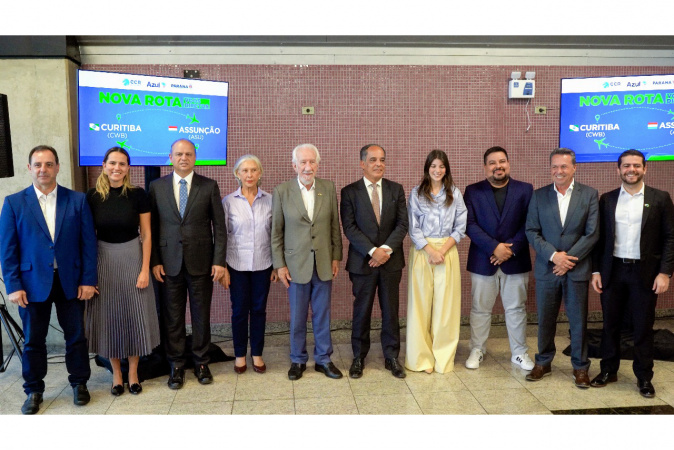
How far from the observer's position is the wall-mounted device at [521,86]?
4961mm

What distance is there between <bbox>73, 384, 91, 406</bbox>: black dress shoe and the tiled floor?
4 centimetres

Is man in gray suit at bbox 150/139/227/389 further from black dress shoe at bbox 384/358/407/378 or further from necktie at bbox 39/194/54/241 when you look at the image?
black dress shoe at bbox 384/358/407/378

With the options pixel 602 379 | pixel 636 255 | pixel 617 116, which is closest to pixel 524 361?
pixel 602 379

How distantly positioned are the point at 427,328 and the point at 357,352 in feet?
1.88

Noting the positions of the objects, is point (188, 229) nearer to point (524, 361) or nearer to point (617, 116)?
point (524, 361)

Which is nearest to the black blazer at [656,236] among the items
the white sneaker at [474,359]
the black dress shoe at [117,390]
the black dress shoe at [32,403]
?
the white sneaker at [474,359]

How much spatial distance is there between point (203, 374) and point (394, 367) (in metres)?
1.41

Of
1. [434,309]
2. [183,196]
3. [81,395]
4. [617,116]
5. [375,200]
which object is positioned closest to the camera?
[81,395]

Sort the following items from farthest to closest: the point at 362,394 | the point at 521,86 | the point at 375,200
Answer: the point at 521,86
the point at 375,200
the point at 362,394

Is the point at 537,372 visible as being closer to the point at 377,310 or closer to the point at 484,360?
the point at 484,360

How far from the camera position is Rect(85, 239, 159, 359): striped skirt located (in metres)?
3.50

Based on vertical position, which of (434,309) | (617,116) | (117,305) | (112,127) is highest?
(617,116)

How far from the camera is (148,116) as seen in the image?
3.96 m

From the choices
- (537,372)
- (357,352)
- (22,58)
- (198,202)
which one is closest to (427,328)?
(357,352)
